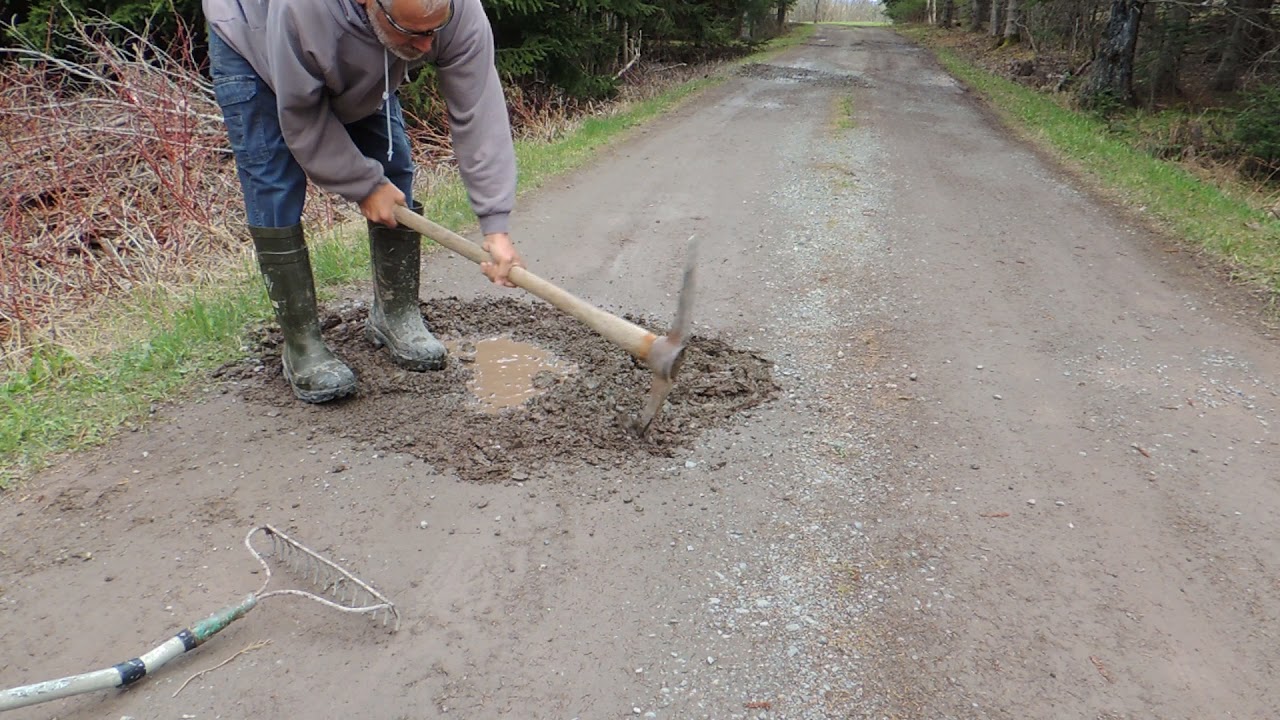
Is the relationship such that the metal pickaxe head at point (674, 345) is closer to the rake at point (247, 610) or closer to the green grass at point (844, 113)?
the rake at point (247, 610)

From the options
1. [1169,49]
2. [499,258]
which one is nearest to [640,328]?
[499,258]

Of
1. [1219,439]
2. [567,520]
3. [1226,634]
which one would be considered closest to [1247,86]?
[1219,439]

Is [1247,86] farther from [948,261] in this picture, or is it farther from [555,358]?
[555,358]

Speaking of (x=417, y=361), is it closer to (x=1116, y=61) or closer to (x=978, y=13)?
(x=1116, y=61)

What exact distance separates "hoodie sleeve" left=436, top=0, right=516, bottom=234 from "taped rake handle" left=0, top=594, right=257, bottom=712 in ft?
4.89

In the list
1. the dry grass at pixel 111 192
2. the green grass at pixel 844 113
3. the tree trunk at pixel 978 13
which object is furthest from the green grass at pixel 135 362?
the tree trunk at pixel 978 13

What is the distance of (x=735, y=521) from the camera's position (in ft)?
8.56

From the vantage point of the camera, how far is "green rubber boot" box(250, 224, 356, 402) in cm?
305

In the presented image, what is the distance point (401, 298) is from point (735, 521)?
1.78 meters

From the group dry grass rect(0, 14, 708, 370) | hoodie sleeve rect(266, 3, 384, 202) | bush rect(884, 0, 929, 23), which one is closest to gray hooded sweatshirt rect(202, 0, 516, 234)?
hoodie sleeve rect(266, 3, 384, 202)

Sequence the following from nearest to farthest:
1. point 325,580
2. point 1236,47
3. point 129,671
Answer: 1. point 129,671
2. point 325,580
3. point 1236,47

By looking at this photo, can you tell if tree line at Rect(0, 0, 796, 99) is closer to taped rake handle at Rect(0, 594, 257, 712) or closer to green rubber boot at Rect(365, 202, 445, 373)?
green rubber boot at Rect(365, 202, 445, 373)

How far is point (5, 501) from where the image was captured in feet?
8.51

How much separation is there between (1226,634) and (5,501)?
3.71 m
